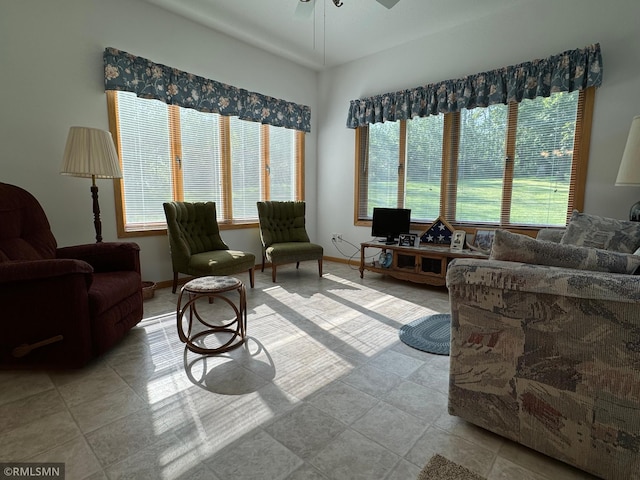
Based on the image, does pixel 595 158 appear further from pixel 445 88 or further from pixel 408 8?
pixel 408 8

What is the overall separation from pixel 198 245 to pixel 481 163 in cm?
329

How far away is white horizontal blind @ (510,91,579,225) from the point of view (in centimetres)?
327

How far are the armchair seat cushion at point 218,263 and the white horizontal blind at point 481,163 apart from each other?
8.40ft

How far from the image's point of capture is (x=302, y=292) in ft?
11.7

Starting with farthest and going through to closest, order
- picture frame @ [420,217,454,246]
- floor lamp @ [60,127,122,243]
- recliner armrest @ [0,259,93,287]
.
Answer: picture frame @ [420,217,454,246]
floor lamp @ [60,127,122,243]
recliner armrest @ [0,259,93,287]

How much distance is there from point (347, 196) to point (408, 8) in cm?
240

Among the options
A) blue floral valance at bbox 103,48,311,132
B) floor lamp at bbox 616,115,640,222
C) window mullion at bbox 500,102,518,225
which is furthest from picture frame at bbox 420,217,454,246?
blue floral valance at bbox 103,48,311,132

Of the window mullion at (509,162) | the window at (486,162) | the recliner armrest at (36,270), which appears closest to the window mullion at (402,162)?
the window at (486,162)

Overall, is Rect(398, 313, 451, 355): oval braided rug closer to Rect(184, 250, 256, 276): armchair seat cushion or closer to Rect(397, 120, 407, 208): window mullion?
Rect(184, 250, 256, 276): armchair seat cushion

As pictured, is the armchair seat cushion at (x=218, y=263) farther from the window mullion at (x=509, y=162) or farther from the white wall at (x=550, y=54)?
the window mullion at (x=509, y=162)

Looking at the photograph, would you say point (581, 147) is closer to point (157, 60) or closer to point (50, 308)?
point (157, 60)

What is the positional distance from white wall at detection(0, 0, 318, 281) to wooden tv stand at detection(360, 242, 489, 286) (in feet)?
8.36

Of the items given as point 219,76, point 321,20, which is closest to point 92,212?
point 219,76

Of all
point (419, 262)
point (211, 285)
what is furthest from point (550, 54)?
point (211, 285)
